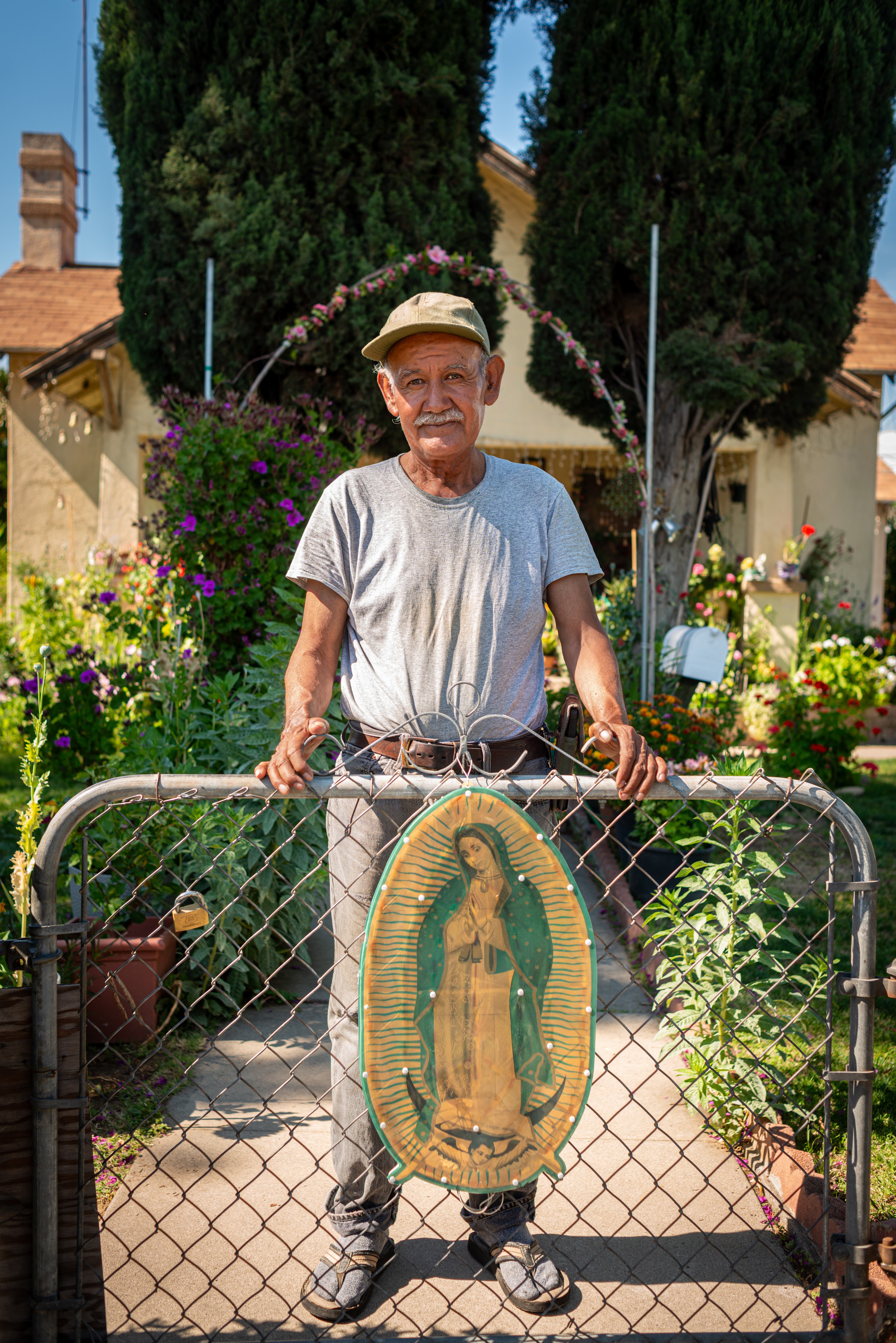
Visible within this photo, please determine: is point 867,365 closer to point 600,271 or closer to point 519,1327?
point 600,271

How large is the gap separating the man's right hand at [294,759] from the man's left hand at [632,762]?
1.47ft

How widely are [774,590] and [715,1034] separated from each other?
23.5 feet

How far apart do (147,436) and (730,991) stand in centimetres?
682

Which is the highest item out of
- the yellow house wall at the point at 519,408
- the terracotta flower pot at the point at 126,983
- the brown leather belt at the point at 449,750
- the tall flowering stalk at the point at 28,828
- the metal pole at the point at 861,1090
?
the yellow house wall at the point at 519,408

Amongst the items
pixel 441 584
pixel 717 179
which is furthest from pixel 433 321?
pixel 717 179

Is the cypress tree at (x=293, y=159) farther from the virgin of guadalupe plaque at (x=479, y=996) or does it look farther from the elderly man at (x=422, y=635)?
the virgin of guadalupe plaque at (x=479, y=996)

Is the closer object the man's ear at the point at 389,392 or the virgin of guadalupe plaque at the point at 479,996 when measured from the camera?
the virgin of guadalupe plaque at the point at 479,996

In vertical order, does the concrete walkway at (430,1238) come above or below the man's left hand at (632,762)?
below

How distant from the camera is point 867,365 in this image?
10633mm

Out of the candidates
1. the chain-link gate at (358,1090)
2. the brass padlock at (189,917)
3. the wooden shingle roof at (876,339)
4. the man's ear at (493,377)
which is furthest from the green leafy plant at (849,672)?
the brass padlock at (189,917)

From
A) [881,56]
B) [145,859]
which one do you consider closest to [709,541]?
[881,56]

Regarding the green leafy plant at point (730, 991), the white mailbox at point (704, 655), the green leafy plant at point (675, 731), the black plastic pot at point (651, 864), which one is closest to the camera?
the green leafy plant at point (730, 991)

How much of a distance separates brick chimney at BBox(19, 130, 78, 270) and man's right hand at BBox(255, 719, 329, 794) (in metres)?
11.0

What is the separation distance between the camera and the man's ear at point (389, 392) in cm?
197
